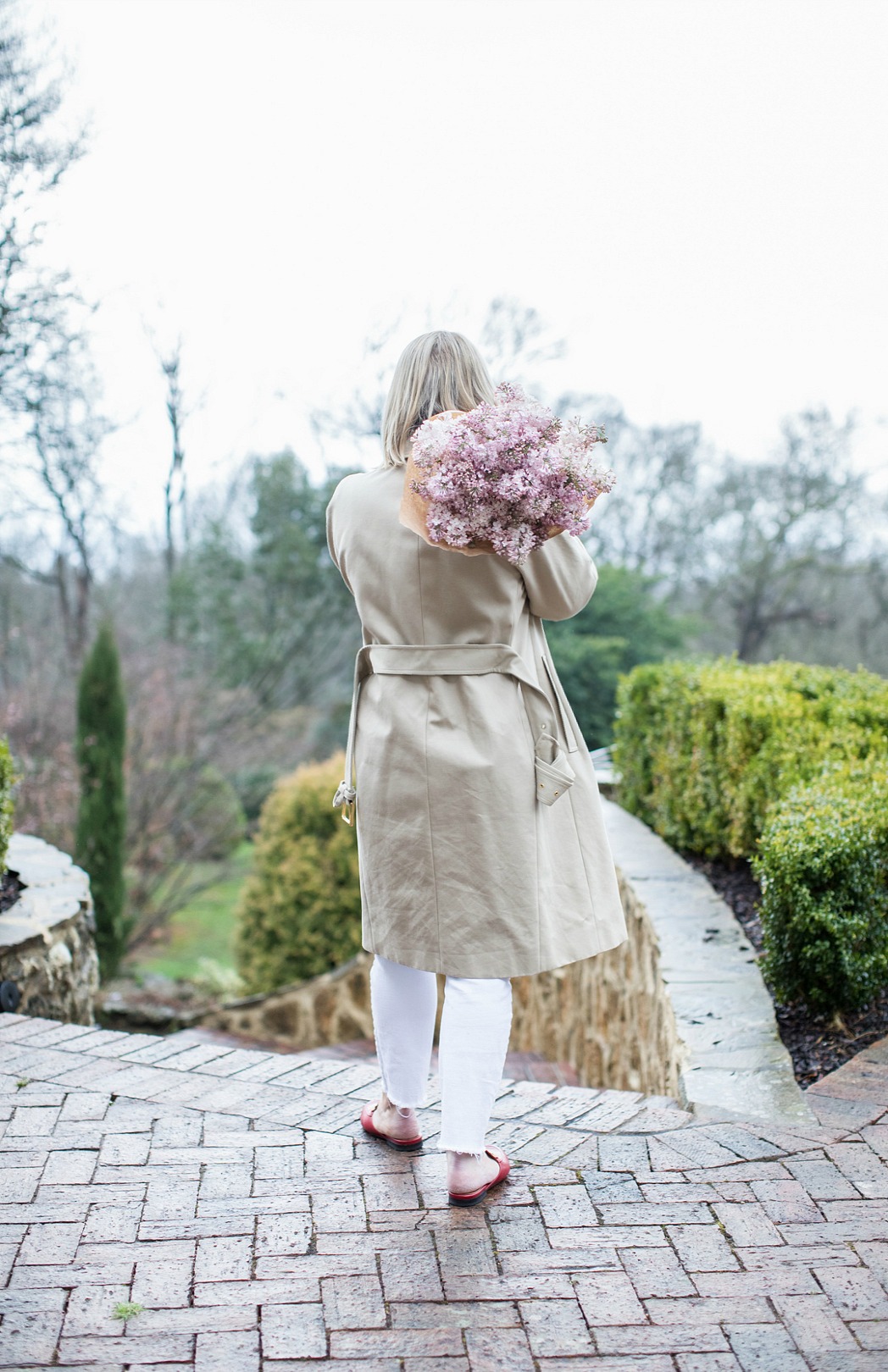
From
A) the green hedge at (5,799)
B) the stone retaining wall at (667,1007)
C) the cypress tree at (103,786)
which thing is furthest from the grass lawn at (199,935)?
the green hedge at (5,799)

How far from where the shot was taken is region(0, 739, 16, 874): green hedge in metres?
3.72

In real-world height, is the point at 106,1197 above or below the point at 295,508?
below

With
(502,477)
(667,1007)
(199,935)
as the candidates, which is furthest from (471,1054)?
(199,935)

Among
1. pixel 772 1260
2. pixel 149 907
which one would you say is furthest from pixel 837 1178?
pixel 149 907

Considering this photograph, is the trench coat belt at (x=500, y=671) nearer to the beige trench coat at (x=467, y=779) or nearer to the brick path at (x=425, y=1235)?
the beige trench coat at (x=467, y=779)

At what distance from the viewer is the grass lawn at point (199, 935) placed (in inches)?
402

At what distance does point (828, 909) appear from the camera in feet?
9.01

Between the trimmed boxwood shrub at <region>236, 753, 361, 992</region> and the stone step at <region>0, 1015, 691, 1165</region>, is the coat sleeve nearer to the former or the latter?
the stone step at <region>0, 1015, 691, 1165</region>

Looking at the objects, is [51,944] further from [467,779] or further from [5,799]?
[467,779]

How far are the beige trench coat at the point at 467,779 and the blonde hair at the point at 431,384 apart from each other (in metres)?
0.08

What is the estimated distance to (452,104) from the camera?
1006cm

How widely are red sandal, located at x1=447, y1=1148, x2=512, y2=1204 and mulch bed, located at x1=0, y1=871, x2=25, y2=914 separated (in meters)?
2.34

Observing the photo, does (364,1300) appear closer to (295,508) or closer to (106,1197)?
(106,1197)

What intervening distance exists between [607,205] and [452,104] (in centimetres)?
199
